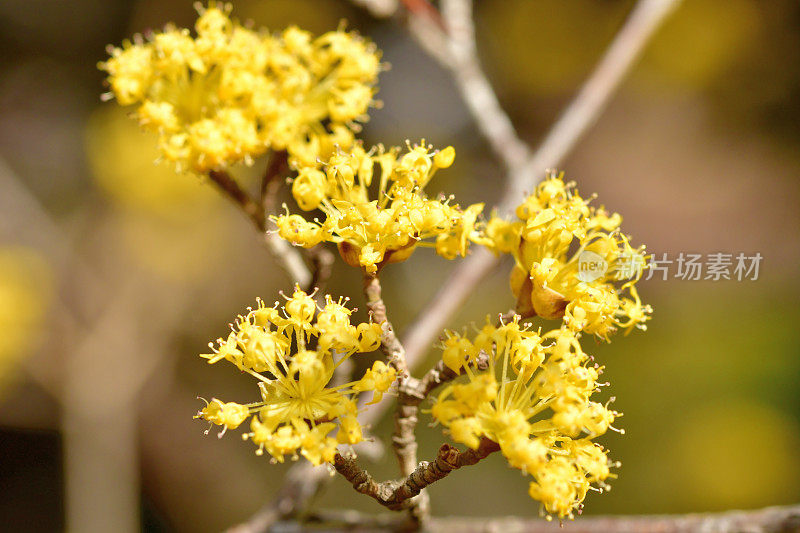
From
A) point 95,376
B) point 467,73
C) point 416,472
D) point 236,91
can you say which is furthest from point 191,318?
point 416,472

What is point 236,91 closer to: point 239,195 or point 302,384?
point 239,195

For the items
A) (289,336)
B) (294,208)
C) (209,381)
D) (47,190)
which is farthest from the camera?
(47,190)

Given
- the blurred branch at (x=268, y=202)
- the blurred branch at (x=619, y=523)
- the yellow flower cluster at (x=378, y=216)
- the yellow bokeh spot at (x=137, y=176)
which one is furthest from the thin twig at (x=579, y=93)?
the yellow bokeh spot at (x=137, y=176)

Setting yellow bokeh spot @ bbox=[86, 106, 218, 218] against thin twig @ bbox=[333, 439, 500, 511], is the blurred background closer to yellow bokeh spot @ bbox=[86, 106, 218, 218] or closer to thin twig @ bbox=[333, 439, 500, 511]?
yellow bokeh spot @ bbox=[86, 106, 218, 218]

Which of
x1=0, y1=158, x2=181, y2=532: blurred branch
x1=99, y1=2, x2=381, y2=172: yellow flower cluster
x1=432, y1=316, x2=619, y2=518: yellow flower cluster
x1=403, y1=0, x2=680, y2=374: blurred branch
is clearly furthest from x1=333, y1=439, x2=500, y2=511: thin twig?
x1=0, y1=158, x2=181, y2=532: blurred branch

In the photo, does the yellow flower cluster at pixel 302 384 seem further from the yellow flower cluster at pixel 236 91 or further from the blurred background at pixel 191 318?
the blurred background at pixel 191 318

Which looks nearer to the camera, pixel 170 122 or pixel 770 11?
pixel 170 122

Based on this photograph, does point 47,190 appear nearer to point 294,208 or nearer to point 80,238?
point 80,238

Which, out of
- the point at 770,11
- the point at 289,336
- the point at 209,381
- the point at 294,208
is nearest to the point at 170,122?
the point at 289,336
